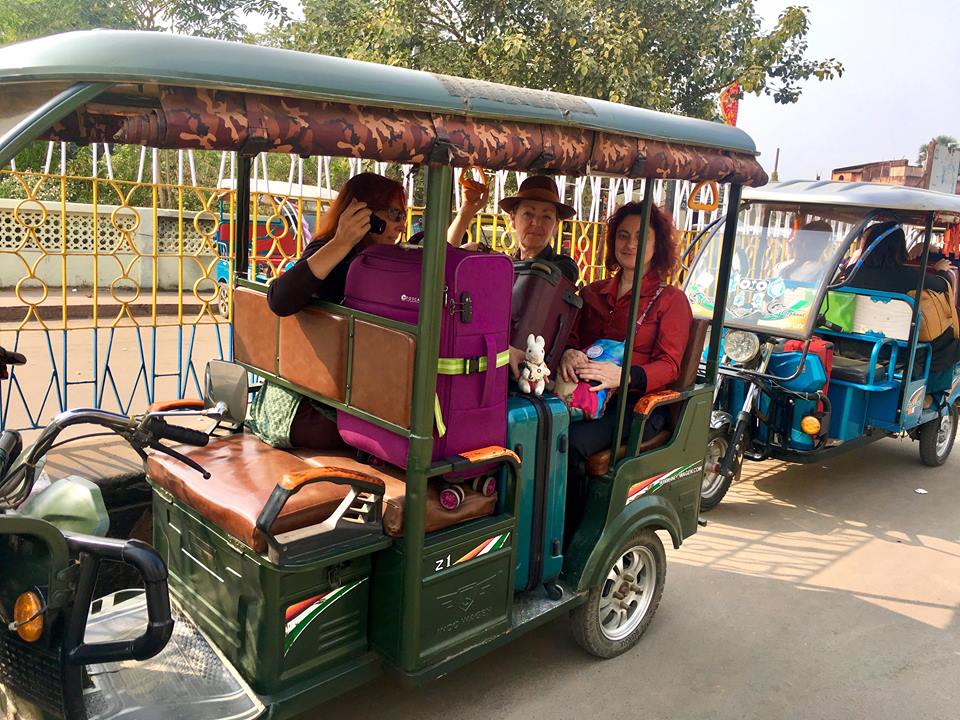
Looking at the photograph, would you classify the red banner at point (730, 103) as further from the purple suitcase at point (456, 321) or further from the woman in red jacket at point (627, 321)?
the purple suitcase at point (456, 321)

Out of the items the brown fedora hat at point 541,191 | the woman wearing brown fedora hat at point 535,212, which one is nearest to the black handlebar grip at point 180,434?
the woman wearing brown fedora hat at point 535,212

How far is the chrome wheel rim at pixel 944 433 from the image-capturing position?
22.8 feet

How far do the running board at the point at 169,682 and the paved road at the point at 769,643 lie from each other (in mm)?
677

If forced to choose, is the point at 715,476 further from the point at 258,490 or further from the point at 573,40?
the point at 573,40

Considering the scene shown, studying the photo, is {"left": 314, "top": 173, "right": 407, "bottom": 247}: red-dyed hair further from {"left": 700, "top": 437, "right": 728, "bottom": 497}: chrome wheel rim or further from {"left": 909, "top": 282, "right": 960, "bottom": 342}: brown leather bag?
{"left": 909, "top": 282, "right": 960, "bottom": 342}: brown leather bag

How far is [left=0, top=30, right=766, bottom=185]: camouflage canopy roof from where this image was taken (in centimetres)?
180

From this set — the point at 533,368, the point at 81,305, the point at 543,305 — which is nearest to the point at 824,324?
the point at 543,305

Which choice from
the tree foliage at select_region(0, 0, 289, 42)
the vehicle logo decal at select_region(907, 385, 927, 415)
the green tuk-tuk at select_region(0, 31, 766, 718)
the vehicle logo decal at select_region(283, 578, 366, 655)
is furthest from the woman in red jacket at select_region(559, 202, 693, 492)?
the tree foliage at select_region(0, 0, 289, 42)

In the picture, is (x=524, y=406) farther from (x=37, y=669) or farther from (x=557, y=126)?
(x=37, y=669)

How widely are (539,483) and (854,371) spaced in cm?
381

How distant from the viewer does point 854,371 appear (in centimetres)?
592

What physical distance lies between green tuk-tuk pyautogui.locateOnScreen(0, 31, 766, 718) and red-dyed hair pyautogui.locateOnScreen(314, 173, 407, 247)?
0.34 meters

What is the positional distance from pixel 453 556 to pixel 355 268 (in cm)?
104

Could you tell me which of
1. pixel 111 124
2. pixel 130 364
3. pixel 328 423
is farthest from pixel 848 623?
pixel 130 364
